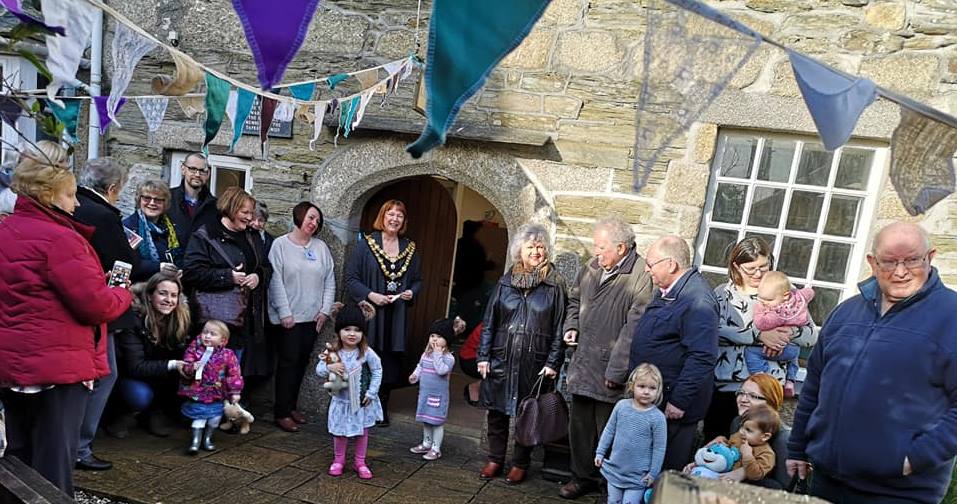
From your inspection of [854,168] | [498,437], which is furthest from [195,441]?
[854,168]

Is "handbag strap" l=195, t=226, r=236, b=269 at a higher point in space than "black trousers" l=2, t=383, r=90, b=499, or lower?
higher

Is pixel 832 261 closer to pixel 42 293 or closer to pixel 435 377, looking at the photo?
pixel 435 377

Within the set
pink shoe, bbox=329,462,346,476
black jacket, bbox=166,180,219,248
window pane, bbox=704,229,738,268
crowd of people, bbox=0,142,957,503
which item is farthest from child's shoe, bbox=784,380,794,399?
black jacket, bbox=166,180,219,248

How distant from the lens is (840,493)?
7.74 feet

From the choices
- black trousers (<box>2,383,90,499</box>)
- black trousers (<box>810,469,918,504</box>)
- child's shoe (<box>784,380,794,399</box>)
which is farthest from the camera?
child's shoe (<box>784,380,794,399</box>)

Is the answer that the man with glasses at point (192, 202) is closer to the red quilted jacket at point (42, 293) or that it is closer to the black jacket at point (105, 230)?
the black jacket at point (105, 230)

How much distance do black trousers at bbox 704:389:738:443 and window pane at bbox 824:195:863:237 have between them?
54.5 inches

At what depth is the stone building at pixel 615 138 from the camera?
3.87m

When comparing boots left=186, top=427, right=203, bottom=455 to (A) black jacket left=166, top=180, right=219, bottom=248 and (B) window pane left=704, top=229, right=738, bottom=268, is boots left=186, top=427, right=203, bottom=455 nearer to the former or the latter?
(A) black jacket left=166, top=180, right=219, bottom=248

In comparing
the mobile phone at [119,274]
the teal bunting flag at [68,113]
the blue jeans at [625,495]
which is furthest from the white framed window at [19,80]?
the blue jeans at [625,495]

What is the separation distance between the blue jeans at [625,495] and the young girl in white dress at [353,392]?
1.48 metres

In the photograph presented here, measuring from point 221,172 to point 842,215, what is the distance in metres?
4.60

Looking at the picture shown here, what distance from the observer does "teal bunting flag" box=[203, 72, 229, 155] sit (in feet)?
10.5

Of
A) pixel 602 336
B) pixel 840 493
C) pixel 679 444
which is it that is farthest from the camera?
pixel 602 336
